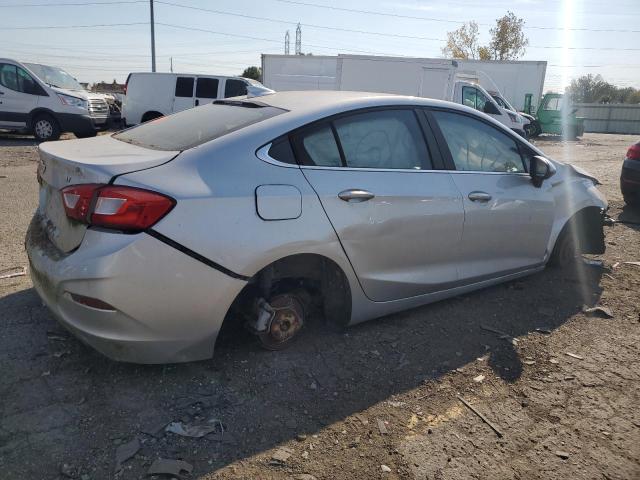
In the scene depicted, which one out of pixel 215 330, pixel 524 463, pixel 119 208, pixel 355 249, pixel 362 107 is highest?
pixel 362 107

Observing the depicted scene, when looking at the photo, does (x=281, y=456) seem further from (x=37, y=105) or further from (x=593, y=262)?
(x=37, y=105)

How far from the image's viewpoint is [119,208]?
96.9 inches

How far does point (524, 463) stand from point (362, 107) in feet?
7.30

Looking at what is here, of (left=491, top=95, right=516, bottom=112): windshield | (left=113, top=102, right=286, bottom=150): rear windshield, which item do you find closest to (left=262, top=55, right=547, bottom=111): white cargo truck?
(left=491, top=95, right=516, bottom=112): windshield

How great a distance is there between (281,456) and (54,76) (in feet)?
50.3

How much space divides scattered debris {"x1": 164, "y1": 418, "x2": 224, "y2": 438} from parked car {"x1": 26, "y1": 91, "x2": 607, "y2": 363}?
366 mm

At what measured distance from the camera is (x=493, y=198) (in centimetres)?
385

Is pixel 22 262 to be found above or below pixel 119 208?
below

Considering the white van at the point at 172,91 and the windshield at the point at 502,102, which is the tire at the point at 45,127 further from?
the windshield at the point at 502,102

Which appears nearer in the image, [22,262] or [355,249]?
[355,249]

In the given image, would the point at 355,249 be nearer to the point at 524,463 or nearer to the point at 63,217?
the point at 524,463

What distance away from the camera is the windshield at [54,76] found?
1410 cm

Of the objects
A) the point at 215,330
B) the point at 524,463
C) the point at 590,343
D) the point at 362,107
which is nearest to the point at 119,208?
the point at 215,330

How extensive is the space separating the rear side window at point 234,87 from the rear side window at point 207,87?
32 cm
